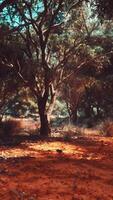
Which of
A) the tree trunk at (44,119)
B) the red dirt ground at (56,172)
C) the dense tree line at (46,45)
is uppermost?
the dense tree line at (46,45)

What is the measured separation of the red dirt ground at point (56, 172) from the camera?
7.16 metres

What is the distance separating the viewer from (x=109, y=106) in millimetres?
36438

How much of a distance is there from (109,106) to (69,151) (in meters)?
24.7

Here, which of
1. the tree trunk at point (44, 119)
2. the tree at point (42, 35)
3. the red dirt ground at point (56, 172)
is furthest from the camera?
the tree trunk at point (44, 119)

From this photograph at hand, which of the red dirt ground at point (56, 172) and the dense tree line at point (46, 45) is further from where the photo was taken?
the dense tree line at point (46, 45)

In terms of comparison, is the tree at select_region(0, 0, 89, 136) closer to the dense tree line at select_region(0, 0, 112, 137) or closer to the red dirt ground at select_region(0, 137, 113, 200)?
the dense tree line at select_region(0, 0, 112, 137)

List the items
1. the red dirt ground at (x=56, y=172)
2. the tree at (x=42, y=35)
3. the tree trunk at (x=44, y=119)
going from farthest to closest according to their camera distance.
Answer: the tree trunk at (x=44, y=119) → the tree at (x=42, y=35) → the red dirt ground at (x=56, y=172)

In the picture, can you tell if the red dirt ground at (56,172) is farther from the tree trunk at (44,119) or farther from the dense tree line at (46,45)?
the tree trunk at (44,119)

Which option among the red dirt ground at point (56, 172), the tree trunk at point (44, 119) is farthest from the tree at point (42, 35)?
the red dirt ground at point (56, 172)

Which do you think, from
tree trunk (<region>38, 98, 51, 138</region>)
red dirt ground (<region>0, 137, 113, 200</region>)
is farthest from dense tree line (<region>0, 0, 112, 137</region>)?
red dirt ground (<region>0, 137, 113, 200</region>)

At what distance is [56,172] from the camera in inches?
349

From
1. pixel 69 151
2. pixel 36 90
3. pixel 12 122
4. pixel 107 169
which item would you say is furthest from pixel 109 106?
pixel 107 169

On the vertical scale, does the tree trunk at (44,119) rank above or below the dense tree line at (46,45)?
below

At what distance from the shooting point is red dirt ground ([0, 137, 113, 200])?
23.5 ft
